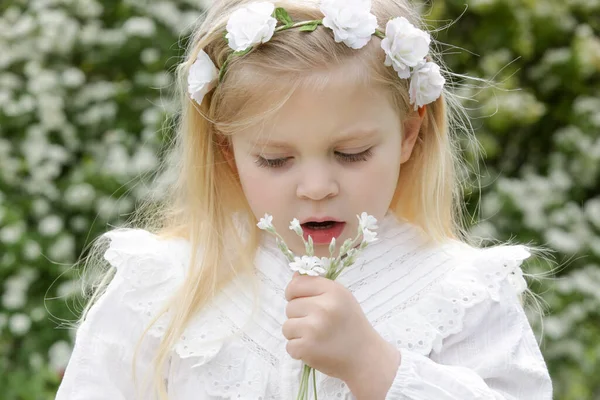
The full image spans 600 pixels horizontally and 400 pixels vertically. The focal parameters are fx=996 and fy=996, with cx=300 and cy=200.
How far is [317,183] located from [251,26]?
1.03 ft

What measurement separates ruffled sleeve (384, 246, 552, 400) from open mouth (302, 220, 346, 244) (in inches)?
9.3

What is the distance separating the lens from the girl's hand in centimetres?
160

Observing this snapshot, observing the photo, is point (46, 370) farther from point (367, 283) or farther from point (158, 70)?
point (367, 283)

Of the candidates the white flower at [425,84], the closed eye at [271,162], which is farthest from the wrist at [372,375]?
the white flower at [425,84]

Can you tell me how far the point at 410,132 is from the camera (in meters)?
1.92

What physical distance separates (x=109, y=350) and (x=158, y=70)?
2.58 m

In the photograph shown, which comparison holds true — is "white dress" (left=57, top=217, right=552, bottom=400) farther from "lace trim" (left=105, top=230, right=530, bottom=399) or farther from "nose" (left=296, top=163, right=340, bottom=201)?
"nose" (left=296, top=163, right=340, bottom=201)

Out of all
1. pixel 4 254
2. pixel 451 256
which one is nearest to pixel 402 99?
pixel 451 256

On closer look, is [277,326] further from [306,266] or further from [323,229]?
[306,266]

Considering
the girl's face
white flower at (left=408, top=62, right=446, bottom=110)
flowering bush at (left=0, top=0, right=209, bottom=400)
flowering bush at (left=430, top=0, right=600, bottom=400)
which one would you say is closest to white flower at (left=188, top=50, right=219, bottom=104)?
the girl's face

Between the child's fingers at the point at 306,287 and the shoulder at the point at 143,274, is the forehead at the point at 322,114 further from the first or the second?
the shoulder at the point at 143,274

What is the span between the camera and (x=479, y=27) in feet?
14.7

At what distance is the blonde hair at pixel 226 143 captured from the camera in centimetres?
173

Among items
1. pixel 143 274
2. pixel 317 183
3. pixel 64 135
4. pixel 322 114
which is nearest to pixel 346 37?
pixel 322 114
